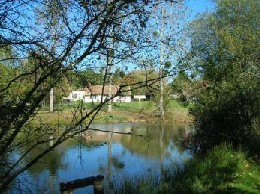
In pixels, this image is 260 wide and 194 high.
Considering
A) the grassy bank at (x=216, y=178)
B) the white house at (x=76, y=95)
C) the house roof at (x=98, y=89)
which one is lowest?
the grassy bank at (x=216, y=178)

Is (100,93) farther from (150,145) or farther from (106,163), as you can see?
(150,145)

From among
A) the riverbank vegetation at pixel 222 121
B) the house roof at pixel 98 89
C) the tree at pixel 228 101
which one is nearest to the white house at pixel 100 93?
the house roof at pixel 98 89

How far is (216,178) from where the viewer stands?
1105 centimetres

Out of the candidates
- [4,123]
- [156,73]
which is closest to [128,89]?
[156,73]

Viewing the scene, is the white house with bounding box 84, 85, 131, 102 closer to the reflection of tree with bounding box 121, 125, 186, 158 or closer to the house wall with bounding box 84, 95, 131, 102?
the house wall with bounding box 84, 95, 131, 102

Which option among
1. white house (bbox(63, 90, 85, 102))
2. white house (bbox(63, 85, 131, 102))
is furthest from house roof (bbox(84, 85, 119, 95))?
white house (bbox(63, 90, 85, 102))

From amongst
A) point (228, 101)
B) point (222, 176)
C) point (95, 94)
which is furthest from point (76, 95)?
point (228, 101)

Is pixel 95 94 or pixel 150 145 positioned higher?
pixel 95 94

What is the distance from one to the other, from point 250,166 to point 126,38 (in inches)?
316

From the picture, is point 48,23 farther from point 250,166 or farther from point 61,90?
point 250,166

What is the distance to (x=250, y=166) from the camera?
40.7ft

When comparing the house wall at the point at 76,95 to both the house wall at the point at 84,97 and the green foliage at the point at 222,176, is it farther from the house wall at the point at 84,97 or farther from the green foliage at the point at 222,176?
the green foliage at the point at 222,176

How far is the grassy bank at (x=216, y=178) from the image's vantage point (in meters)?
10.2

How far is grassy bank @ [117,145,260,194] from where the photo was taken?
10.2 metres
